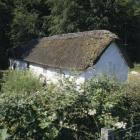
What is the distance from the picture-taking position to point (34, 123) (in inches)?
340

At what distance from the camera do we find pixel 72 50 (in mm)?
26734

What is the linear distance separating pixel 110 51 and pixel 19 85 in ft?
23.1

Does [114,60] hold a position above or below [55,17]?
below

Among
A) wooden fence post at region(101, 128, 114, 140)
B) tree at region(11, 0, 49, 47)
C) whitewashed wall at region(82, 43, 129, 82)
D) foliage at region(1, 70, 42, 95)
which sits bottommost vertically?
foliage at region(1, 70, 42, 95)

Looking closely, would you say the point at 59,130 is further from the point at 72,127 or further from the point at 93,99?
the point at 93,99

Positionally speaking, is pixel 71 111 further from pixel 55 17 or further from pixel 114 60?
pixel 55 17

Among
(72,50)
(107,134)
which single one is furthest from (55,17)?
(107,134)

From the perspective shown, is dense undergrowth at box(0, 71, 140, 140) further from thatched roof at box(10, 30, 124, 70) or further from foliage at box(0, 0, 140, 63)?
foliage at box(0, 0, 140, 63)

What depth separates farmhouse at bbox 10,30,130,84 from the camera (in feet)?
77.3

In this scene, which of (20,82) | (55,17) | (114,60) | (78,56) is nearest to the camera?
(20,82)

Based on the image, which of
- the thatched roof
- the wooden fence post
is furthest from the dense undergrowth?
the thatched roof

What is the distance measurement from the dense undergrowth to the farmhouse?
10590mm

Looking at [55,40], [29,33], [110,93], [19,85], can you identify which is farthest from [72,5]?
[110,93]

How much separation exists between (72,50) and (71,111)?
1774 cm
